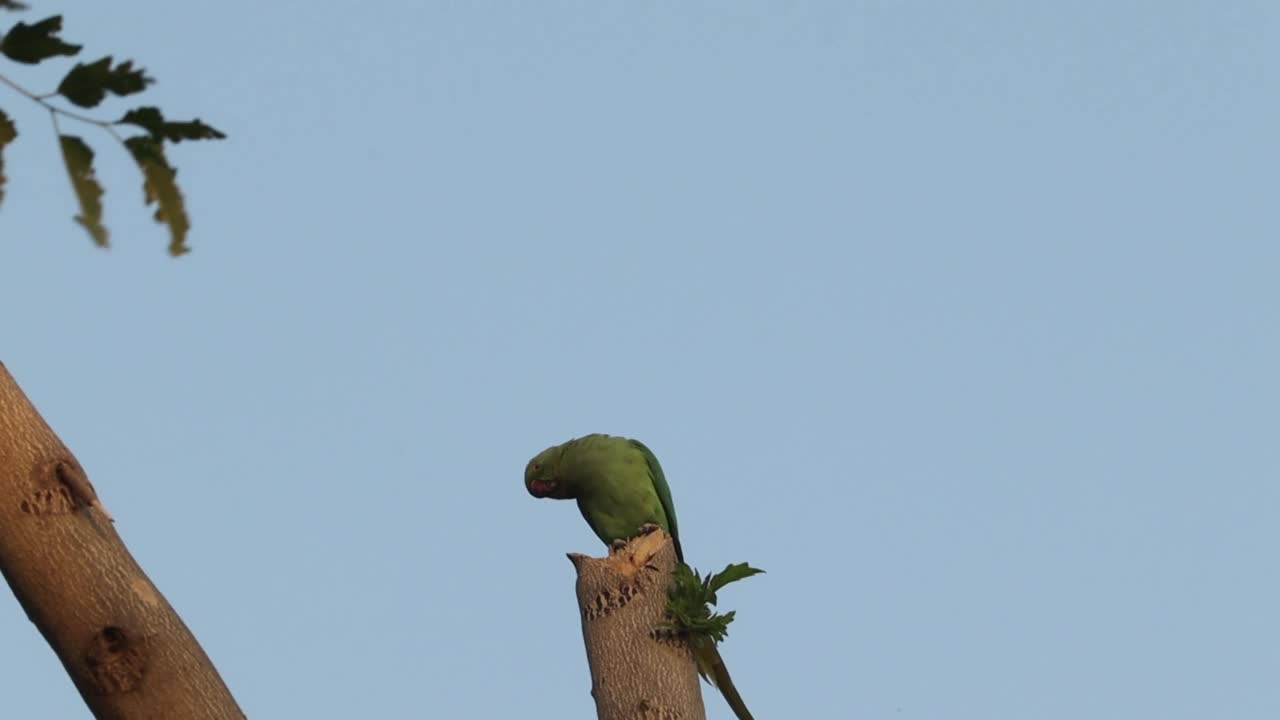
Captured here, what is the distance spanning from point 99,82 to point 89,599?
4.99 feet

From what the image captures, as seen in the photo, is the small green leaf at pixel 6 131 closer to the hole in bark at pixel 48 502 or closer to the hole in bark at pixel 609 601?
the hole in bark at pixel 48 502

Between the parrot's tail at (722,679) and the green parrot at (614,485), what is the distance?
3.72 feet

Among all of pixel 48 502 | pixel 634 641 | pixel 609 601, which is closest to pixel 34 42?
pixel 48 502

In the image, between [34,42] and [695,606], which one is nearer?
[34,42]

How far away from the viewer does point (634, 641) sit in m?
5.56

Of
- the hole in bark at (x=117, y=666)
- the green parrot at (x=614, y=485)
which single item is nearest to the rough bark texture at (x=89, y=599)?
the hole in bark at (x=117, y=666)

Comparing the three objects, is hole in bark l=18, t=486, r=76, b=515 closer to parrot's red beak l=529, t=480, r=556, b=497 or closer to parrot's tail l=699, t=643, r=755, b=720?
parrot's tail l=699, t=643, r=755, b=720

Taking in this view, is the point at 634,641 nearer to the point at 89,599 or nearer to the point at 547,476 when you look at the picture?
the point at 89,599

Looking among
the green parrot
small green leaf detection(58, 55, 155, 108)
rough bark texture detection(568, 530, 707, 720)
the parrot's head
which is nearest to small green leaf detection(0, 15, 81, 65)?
small green leaf detection(58, 55, 155, 108)

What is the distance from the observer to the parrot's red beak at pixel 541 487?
864cm

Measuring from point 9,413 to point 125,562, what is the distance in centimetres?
43

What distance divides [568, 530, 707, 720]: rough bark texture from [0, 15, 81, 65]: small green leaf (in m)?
3.82

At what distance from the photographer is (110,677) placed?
303 cm

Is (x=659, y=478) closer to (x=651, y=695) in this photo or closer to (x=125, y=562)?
(x=651, y=695)
